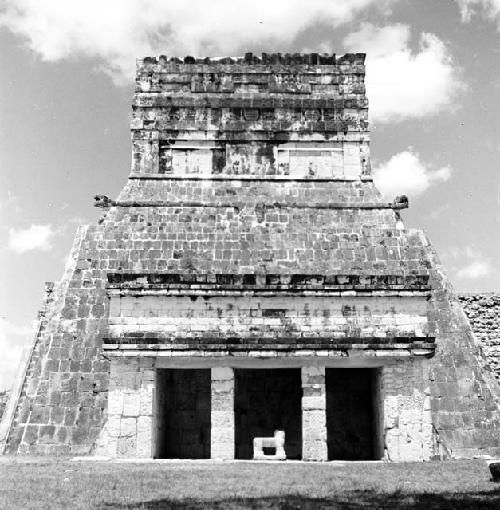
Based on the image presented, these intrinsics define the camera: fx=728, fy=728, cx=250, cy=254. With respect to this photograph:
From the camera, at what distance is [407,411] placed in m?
14.9

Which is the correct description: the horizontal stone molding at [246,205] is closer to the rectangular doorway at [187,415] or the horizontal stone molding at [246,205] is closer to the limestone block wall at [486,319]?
the rectangular doorway at [187,415]

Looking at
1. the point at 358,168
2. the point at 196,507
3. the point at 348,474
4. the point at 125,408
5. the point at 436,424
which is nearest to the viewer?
the point at 196,507

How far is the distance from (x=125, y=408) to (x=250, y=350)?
2797mm

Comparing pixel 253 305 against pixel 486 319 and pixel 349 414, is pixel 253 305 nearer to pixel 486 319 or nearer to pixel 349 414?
pixel 349 414

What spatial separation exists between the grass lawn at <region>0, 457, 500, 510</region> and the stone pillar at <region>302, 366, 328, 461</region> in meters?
0.99

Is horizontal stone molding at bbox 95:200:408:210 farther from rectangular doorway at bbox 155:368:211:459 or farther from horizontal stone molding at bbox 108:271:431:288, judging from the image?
horizontal stone molding at bbox 108:271:431:288

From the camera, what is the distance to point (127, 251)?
61.5 ft

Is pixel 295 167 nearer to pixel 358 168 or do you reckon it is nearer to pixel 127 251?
pixel 358 168

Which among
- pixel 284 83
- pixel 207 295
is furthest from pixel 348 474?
pixel 284 83

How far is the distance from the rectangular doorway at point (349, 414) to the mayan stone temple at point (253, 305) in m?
0.04

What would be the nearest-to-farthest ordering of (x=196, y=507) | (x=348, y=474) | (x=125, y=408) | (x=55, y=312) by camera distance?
(x=196, y=507) → (x=348, y=474) → (x=125, y=408) → (x=55, y=312)

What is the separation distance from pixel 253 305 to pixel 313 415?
258 cm

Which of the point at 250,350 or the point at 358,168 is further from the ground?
the point at 358,168

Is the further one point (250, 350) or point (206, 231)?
point (206, 231)
